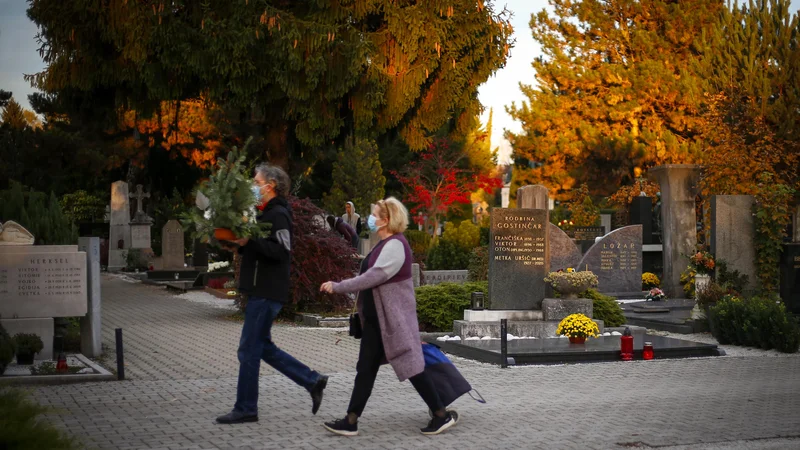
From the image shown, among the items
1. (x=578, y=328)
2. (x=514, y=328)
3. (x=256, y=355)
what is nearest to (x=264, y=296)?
(x=256, y=355)

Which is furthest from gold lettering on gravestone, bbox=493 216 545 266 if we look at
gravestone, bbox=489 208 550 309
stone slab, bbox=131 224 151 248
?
stone slab, bbox=131 224 151 248

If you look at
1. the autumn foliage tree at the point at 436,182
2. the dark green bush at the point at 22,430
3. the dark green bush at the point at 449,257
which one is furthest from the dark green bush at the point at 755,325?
the autumn foliage tree at the point at 436,182

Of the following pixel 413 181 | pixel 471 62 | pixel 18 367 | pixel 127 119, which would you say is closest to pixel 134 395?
pixel 18 367

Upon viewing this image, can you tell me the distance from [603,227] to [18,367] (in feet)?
76.0

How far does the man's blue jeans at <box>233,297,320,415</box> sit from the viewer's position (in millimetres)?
8164

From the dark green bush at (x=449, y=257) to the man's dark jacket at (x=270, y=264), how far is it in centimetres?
2304

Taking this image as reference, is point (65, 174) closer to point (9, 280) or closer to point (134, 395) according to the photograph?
point (9, 280)

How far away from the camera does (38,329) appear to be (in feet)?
40.5

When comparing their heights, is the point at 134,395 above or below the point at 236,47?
below

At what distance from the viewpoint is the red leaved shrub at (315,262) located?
17766mm

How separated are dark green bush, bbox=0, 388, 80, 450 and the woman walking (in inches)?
114

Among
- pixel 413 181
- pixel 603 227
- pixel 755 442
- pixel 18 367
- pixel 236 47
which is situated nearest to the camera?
pixel 755 442

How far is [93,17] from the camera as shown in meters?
24.2

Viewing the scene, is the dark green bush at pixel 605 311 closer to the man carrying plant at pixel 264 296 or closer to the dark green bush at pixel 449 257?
the man carrying plant at pixel 264 296
